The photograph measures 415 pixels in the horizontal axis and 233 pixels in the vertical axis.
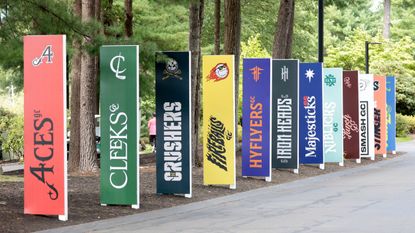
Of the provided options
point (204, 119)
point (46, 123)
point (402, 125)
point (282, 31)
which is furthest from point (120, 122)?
point (402, 125)

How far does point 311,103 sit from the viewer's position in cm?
3089

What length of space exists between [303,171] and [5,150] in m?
16.7

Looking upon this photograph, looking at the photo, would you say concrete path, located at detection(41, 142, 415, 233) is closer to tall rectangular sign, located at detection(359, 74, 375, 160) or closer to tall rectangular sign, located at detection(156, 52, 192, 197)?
tall rectangular sign, located at detection(156, 52, 192, 197)

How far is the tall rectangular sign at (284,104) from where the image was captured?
28484 millimetres

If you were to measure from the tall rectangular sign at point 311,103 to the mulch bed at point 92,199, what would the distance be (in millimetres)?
1438

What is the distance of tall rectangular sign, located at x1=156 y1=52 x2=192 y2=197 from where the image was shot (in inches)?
829

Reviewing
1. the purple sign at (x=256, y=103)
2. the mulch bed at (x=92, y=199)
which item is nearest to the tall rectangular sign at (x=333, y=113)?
the mulch bed at (x=92, y=199)

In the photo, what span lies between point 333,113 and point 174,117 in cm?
1205

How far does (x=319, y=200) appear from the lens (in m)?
21.3

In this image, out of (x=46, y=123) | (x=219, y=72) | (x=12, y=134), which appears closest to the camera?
(x=46, y=123)

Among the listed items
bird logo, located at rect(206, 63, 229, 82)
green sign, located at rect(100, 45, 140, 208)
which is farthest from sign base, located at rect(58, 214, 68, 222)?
bird logo, located at rect(206, 63, 229, 82)

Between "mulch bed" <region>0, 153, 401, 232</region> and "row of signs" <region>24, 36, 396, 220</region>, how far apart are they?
0.23 m

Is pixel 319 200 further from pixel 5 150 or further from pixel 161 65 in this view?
pixel 5 150

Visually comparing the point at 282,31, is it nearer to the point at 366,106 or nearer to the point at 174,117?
the point at 366,106
